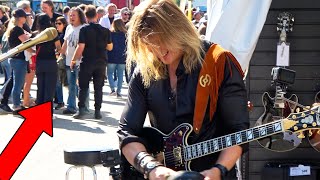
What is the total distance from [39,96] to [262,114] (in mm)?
4951

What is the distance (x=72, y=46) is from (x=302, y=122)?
7.33 metres

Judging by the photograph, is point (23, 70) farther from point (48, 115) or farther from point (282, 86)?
point (282, 86)

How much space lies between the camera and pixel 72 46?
952 cm

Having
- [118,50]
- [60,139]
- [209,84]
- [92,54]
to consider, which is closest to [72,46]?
[92,54]

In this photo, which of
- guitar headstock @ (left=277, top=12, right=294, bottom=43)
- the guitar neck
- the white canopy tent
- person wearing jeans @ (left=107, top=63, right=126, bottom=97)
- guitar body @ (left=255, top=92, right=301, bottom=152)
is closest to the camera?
the guitar neck

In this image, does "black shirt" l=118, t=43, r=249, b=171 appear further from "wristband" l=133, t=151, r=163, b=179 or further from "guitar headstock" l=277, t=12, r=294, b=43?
"guitar headstock" l=277, t=12, r=294, b=43

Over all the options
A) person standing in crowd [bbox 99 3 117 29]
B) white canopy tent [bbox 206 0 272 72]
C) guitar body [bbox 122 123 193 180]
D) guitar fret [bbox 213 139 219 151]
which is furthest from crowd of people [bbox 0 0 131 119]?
guitar fret [bbox 213 139 219 151]

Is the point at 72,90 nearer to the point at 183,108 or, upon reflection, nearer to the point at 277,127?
the point at 183,108

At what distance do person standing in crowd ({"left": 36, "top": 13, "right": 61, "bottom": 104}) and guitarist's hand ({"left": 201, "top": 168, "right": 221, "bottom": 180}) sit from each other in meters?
6.55

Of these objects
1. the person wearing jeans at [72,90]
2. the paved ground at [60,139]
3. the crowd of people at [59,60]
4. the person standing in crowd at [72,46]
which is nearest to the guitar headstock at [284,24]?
the paved ground at [60,139]

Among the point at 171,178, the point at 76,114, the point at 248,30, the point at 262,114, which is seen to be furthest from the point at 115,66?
the point at 171,178

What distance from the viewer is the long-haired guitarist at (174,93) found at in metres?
2.49
